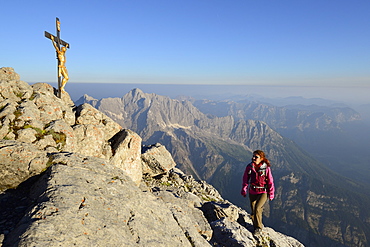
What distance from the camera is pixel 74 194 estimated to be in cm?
1092

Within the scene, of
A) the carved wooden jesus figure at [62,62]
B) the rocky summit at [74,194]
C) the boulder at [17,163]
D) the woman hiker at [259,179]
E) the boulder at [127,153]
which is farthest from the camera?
the carved wooden jesus figure at [62,62]

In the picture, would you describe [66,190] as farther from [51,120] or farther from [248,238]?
[248,238]

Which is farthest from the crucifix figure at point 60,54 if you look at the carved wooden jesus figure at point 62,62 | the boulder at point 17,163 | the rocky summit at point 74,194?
the boulder at point 17,163

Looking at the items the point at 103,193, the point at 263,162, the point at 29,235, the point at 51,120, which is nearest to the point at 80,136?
the point at 51,120

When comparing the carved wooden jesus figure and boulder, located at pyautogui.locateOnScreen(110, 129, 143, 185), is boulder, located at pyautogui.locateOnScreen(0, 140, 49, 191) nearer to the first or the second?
boulder, located at pyautogui.locateOnScreen(110, 129, 143, 185)

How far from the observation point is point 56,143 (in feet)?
57.5

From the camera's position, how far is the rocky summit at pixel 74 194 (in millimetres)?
8915

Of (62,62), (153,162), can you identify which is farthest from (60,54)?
(153,162)

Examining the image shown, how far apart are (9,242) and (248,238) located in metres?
16.2

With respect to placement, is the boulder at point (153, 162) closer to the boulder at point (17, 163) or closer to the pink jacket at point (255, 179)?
the boulder at point (17, 163)

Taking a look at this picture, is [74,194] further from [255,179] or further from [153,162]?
[153,162]

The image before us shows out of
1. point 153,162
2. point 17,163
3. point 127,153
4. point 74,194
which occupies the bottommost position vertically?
point 153,162

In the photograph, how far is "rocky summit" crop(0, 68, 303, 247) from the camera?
8915mm

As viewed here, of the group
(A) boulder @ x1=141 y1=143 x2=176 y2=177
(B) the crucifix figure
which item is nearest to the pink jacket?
(A) boulder @ x1=141 y1=143 x2=176 y2=177
